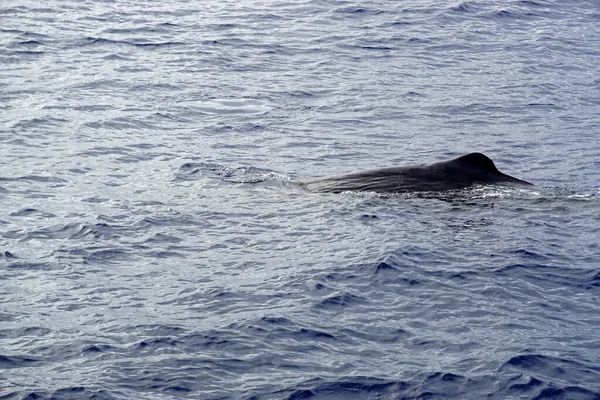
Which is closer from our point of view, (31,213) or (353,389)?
(353,389)

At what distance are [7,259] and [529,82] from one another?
14.9m

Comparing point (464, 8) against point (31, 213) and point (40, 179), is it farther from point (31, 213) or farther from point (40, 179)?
point (31, 213)

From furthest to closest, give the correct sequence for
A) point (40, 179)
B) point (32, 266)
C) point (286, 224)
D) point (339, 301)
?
point (40, 179) < point (286, 224) < point (32, 266) < point (339, 301)

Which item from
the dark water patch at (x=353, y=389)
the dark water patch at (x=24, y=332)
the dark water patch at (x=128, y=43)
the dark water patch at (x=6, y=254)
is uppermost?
the dark water patch at (x=128, y=43)

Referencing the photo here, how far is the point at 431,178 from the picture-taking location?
1541cm

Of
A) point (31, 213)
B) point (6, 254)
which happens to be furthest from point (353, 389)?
point (31, 213)

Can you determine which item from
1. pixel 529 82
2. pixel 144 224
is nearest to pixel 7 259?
pixel 144 224

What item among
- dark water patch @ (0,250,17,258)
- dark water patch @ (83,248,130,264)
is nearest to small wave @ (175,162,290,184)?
dark water patch @ (83,248,130,264)

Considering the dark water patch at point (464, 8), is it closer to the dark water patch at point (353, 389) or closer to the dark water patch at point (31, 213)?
the dark water patch at point (31, 213)

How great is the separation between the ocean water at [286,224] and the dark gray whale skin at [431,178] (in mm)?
271

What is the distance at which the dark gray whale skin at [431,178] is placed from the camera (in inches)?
602

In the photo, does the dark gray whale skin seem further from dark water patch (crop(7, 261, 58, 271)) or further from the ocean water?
dark water patch (crop(7, 261, 58, 271))

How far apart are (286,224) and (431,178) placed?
2.45 meters

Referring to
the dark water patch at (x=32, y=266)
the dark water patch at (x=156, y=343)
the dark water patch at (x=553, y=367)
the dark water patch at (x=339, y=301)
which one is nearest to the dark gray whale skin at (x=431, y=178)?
the dark water patch at (x=339, y=301)
